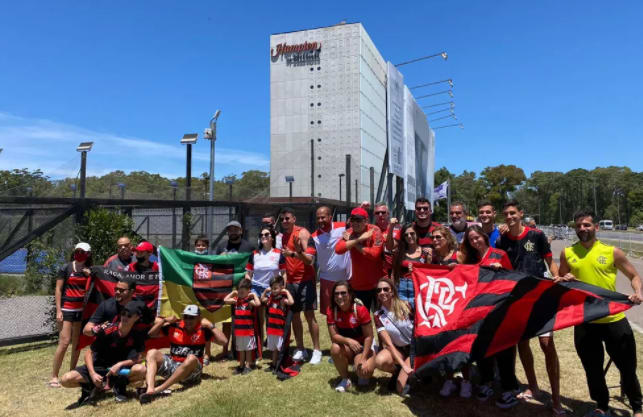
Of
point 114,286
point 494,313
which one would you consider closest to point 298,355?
point 114,286

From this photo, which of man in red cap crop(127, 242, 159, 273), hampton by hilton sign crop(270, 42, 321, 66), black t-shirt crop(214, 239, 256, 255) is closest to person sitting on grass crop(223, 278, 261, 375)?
black t-shirt crop(214, 239, 256, 255)

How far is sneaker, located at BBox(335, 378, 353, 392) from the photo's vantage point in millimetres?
4484

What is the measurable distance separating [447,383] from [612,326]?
1.62 metres

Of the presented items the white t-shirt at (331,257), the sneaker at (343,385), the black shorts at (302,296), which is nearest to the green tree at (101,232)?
the black shorts at (302,296)

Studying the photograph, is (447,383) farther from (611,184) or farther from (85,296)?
(611,184)

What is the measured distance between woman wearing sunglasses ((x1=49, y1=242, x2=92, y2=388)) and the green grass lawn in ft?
1.27

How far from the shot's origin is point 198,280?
19.4 feet

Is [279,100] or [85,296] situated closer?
[85,296]

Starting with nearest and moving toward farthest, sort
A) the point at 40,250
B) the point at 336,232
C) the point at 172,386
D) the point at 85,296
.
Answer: the point at 172,386 < the point at 85,296 < the point at 336,232 < the point at 40,250

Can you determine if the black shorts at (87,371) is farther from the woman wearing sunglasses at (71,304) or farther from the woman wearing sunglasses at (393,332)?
the woman wearing sunglasses at (393,332)

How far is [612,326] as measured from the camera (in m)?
3.70

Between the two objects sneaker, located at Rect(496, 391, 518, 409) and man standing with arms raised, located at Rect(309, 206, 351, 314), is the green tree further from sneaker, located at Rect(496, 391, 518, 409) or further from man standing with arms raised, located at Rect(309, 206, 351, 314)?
sneaker, located at Rect(496, 391, 518, 409)

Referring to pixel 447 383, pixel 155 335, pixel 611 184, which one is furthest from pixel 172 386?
pixel 611 184

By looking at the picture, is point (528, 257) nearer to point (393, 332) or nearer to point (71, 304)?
point (393, 332)
